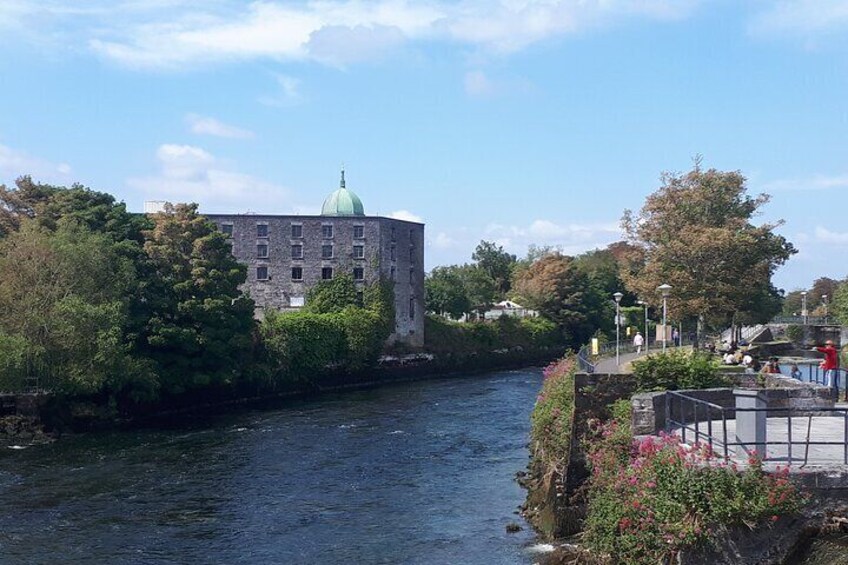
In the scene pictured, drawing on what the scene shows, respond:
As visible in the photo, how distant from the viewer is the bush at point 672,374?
2212 cm

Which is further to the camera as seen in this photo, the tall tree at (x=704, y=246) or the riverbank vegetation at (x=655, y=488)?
the tall tree at (x=704, y=246)

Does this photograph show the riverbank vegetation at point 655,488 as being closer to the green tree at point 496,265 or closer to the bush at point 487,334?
the bush at point 487,334

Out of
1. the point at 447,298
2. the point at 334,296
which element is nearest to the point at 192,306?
the point at 334,296

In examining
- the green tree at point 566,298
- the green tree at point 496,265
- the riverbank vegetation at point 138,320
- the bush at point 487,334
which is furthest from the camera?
the green tree at point 496,265

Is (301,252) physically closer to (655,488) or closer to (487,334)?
(487,334)

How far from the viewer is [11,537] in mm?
24203

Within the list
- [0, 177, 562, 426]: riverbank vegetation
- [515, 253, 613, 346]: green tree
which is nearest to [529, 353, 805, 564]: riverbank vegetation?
[0, 177, 562, 426]: riverbank vegetation

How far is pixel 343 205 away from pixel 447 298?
26124 mm

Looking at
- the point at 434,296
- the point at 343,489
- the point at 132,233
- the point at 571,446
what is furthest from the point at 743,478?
the point at 434,296

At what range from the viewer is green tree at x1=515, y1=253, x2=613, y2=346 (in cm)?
10575

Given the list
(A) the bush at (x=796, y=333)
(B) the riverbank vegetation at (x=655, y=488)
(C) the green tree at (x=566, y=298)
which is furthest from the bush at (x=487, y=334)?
(B) the riverbank vegetation at (x=655, y=488)

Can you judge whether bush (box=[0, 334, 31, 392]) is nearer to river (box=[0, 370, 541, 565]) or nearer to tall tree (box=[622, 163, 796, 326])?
river (box=[0, 370, 541, 565])

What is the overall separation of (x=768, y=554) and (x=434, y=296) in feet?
317

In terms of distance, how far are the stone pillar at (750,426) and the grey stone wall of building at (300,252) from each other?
6678 cm
